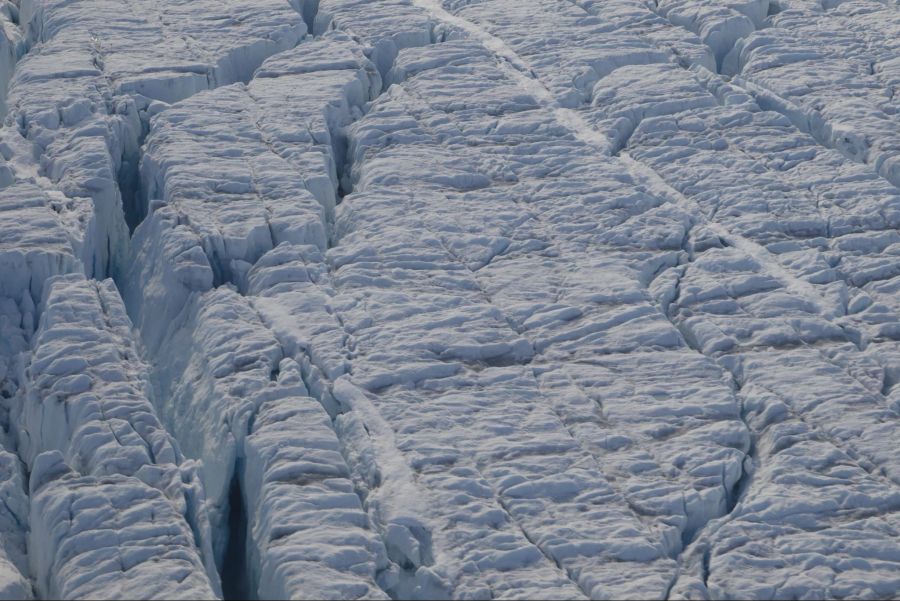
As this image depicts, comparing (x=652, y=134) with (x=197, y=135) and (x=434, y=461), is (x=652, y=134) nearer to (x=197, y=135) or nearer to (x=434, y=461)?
(x=197, y=135)

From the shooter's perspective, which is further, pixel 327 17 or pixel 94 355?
pixel 327 17

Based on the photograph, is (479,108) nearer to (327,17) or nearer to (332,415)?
(327,17)

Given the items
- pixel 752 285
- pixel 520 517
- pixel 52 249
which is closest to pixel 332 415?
pixel 520 517

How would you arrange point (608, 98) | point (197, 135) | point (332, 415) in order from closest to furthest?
point (332, 415), point (197, 135), point (608, 98)

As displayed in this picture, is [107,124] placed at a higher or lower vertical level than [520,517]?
higher

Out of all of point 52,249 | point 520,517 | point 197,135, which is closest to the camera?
point 520,517

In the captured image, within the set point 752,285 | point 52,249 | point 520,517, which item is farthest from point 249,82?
point 520,517

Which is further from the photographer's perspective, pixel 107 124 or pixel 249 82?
pixel 249 82
